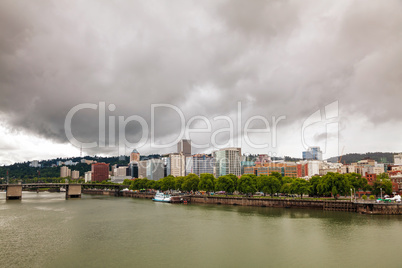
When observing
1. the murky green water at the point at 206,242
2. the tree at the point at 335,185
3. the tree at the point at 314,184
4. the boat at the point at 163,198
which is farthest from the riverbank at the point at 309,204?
the tree at the point at 314,184

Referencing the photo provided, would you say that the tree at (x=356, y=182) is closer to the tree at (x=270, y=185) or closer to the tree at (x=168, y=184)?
the tree at (x=270, y=185)

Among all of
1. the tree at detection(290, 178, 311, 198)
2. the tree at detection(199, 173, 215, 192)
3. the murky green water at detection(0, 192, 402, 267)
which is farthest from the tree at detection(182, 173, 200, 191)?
the murky green water at detection(0, 192, 402, 267)

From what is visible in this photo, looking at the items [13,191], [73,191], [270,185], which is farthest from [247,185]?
[13,191]

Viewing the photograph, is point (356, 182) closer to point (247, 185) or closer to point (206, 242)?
point (247, 185)

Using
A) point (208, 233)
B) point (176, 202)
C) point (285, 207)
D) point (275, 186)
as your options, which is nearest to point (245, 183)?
point (275, 186)

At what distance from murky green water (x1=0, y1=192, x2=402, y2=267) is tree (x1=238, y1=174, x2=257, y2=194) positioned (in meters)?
28.8

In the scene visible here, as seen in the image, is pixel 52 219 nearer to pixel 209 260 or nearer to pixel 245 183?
pixel 209 260

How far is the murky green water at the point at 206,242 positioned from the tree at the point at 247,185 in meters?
28.8

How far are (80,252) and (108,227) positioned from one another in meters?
16.1

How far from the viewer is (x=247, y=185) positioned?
86938 millimetres

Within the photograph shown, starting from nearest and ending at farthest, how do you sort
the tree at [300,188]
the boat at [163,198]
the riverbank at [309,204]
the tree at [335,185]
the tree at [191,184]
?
the riverbank at [309,204] → the tree at [335,185] → the tree at [300,188] → the boat at [163,198] → the tree at [191,184]

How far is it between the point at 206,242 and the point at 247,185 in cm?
5013

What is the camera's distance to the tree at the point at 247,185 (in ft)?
282

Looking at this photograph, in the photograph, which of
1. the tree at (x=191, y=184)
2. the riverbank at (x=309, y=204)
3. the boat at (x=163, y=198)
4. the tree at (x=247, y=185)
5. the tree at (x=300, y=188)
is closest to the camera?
the riverbank at (x=309, y=204)
